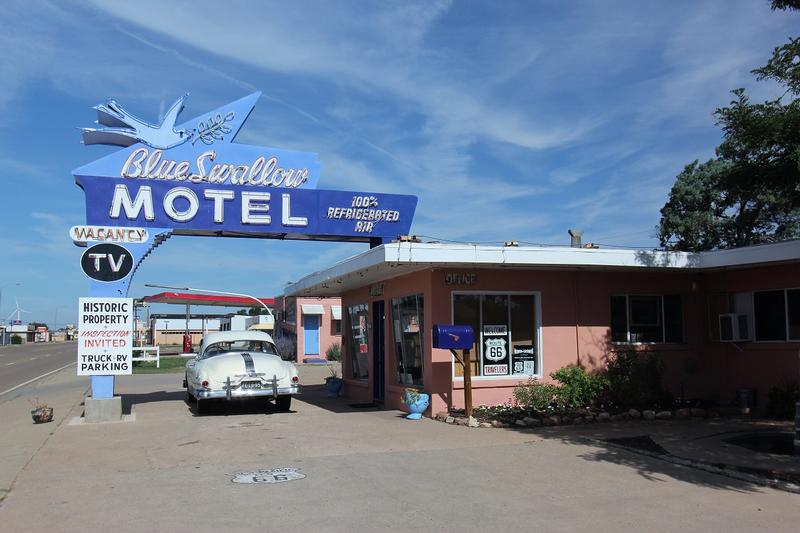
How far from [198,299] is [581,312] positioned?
34.8m

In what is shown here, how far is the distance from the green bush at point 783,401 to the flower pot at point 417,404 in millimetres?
6721

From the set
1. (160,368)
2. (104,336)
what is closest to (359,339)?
(104,336)

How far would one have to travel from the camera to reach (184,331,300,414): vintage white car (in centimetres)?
1412

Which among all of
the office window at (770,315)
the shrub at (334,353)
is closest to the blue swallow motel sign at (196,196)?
the office window at (770,315)

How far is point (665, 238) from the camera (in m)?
30.9

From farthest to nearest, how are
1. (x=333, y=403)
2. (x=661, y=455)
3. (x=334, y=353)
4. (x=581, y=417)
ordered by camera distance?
(x=334, y=353) → (x=333, y=403) → (x=581, y=417) → (x=661, y=455)

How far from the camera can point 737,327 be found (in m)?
14.5

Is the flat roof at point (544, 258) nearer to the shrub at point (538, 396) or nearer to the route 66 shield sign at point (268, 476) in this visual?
the shrub at point (538, 396)

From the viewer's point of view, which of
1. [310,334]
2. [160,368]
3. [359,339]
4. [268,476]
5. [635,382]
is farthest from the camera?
[310,334]

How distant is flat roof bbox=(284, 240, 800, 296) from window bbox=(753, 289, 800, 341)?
0.88m

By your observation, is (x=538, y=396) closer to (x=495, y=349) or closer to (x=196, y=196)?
(x=495, y=349)

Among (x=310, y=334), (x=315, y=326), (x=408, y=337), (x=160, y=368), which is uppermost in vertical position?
(x=408, y=337)

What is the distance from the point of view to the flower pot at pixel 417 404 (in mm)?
13328

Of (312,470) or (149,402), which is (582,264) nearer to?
(312,470)
